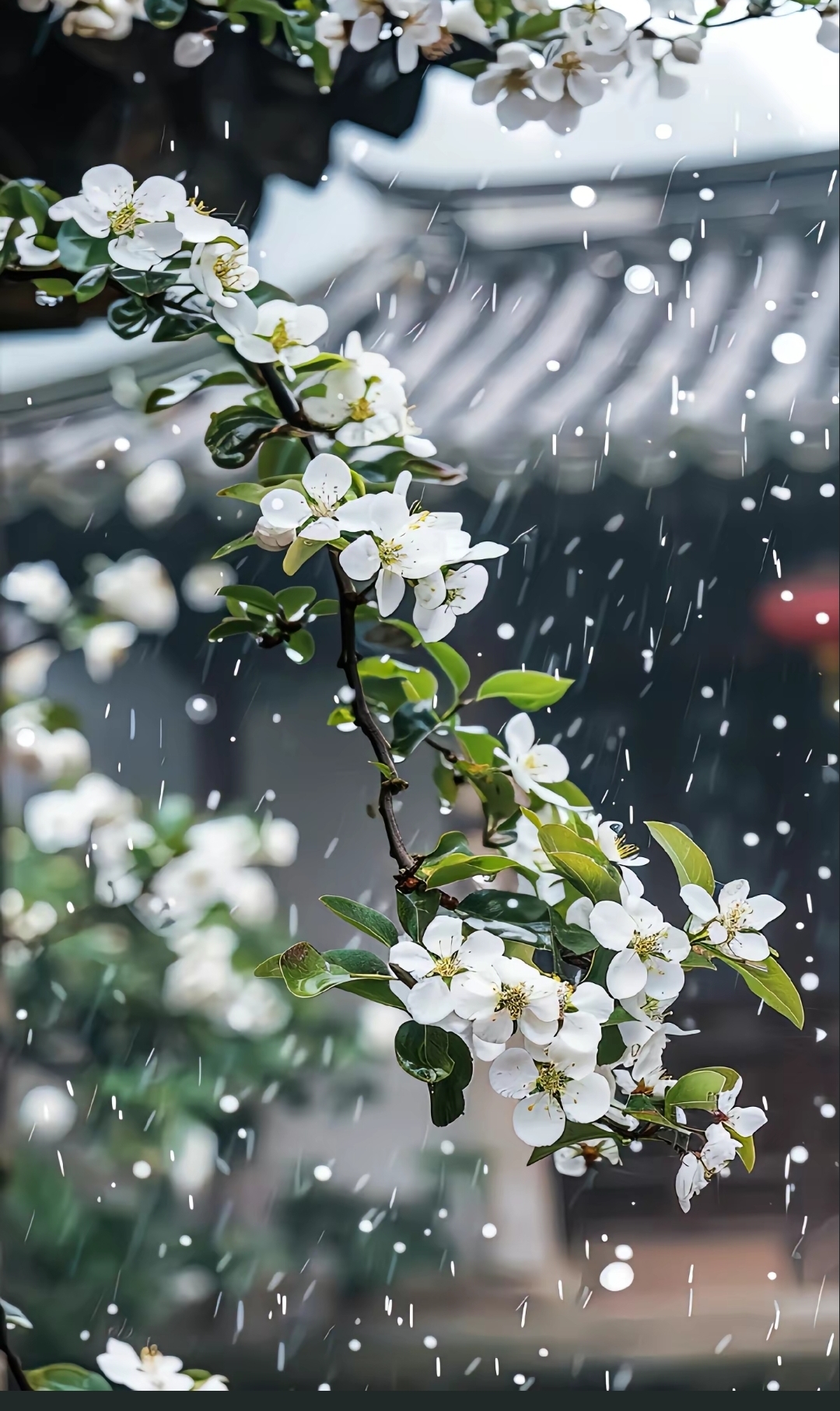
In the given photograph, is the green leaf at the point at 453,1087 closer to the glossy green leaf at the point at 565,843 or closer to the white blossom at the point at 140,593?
the glossy green leaf at the point at 565,843

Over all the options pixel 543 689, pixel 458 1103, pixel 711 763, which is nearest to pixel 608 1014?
pixel 458 1103

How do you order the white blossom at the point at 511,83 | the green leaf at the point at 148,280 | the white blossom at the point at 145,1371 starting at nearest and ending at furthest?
the green leaf at the point at 148,280, the white blossom at the point at 145,1371, the white blossom at the point at 511,83

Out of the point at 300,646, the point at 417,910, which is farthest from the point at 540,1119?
the point at 300,646

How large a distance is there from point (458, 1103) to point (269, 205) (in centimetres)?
75

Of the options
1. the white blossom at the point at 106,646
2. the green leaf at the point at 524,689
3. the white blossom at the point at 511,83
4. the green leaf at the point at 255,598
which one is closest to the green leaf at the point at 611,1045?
the green leaf at the point at 524,689

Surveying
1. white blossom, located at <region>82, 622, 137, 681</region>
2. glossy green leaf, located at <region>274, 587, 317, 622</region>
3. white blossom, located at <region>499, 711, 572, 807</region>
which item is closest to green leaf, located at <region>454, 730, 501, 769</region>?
white blossom, located at <region>499, 711, 572, 807</region>

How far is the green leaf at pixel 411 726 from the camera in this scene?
657 millimetres

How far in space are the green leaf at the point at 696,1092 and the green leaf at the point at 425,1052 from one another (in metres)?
0.13

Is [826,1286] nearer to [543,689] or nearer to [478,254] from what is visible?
[543,689]

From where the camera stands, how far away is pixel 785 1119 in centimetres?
85

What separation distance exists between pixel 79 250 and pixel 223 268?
0.33 ft

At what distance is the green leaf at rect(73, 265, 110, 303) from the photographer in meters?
0.61

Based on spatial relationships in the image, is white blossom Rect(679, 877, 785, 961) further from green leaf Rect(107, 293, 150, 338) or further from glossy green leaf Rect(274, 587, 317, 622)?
green leaf Rect(107, 293, 150, 338)

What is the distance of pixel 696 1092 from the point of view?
56cm
